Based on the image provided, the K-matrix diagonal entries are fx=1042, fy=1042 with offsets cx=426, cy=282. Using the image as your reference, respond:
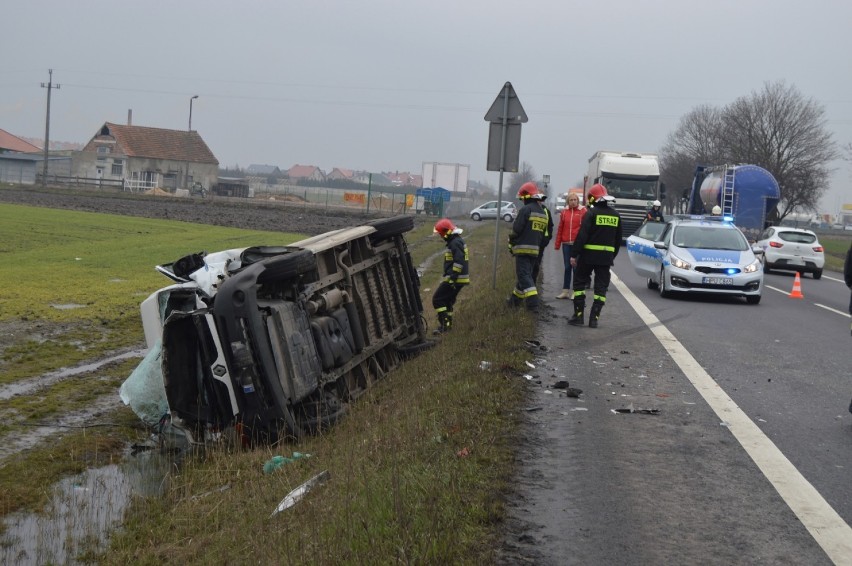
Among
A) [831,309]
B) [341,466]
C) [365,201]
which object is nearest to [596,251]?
[831,309]

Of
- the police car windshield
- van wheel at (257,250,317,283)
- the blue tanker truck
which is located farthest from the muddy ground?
van wheel at (257,250,317,283)

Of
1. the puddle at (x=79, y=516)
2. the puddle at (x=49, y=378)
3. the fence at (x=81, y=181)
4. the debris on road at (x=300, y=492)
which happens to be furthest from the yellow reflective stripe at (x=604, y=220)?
the fence at (x=81, y=181)

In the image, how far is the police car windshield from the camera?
1923cm

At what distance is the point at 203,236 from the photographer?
3516 centimetres

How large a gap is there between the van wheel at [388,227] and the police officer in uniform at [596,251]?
2656 mm

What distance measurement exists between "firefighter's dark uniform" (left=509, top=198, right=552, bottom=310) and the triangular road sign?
233cm

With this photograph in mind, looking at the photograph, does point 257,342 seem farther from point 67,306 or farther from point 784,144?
point 784,144

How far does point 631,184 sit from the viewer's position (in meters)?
40.7

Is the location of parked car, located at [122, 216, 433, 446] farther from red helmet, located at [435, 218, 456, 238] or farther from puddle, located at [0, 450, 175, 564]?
red helmet, located at [435, 218, 456, 238]

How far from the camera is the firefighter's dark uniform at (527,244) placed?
45.9ft

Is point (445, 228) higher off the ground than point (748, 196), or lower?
lower

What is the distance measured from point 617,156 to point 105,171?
6432cm

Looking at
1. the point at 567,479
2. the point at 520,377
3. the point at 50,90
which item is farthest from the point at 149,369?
the point at 50,90

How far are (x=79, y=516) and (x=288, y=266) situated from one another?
269cm
